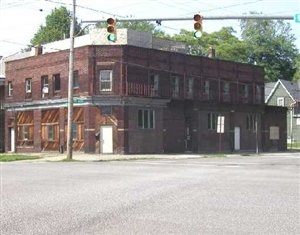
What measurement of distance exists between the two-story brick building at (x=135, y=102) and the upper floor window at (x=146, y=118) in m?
0.08

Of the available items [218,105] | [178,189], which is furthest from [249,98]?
[178,189]

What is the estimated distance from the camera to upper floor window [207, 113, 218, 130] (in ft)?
165

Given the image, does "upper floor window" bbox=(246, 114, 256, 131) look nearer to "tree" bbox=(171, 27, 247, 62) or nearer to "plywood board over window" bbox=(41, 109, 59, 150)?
"plywood board over window" bbox=(41, 109, 59, 150)

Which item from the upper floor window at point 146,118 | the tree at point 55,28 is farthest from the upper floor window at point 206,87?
the tree at point 55,28

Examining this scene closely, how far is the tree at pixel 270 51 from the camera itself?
341 ft

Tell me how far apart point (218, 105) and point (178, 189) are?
115ft

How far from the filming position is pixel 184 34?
8856cm

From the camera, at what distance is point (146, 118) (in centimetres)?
4500

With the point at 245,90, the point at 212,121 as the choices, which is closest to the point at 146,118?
the point at 212,121

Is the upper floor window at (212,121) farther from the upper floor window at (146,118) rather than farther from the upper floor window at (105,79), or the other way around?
the upper floor window at (105,79)

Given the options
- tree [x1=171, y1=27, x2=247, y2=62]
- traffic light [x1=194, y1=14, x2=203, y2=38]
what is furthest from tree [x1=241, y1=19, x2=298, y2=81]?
traffic light [x1=194, y1=14, x2=203, y2=38]

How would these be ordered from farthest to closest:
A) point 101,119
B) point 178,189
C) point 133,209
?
point 101,119 < point 178,189 < point 133,209

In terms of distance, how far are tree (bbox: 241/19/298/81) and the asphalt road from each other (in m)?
86.5

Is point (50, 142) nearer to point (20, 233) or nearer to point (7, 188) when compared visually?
point (7, 188)
